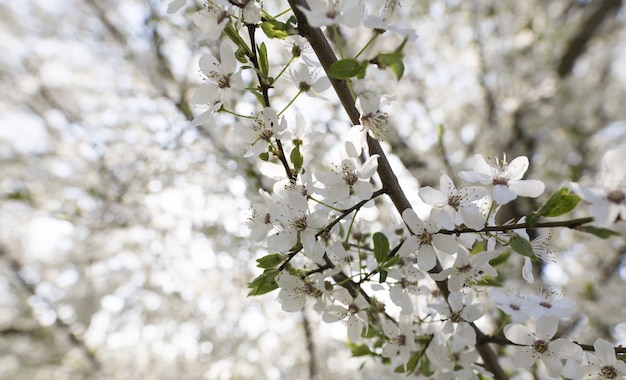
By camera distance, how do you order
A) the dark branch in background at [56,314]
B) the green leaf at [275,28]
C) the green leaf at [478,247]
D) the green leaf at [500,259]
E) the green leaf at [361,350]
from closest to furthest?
the green leaf at [275,28] < the green leaf at [478,247] < the green leaf at [500,259] < the green leaf at [361,350] < the dark branch in background at [56,314]

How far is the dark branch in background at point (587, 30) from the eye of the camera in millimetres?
3178

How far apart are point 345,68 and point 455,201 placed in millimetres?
271

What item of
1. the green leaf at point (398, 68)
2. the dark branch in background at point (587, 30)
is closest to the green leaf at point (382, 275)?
the green leaf at point (398, 68)

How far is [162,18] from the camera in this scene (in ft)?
8.18

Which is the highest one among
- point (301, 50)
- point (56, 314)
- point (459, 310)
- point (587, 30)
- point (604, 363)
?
point (587, 30)

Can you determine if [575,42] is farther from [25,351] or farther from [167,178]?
[25,351]

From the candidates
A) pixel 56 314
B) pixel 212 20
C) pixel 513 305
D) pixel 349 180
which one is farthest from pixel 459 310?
pixel 56 314

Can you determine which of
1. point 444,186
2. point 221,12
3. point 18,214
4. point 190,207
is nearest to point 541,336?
point 444,186

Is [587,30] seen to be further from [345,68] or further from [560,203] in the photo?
[345,68]

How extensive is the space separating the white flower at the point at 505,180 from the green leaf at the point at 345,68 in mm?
206

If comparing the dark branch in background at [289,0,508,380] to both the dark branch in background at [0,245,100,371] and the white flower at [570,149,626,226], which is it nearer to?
the white flower at [570,149,626,226]

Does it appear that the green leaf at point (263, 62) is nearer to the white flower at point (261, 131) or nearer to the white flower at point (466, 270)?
the white flower at point (261, 131)

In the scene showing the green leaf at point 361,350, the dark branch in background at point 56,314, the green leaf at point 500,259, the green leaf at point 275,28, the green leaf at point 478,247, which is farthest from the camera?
the dark branch in background at point 56,314

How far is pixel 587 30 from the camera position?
3244mm
